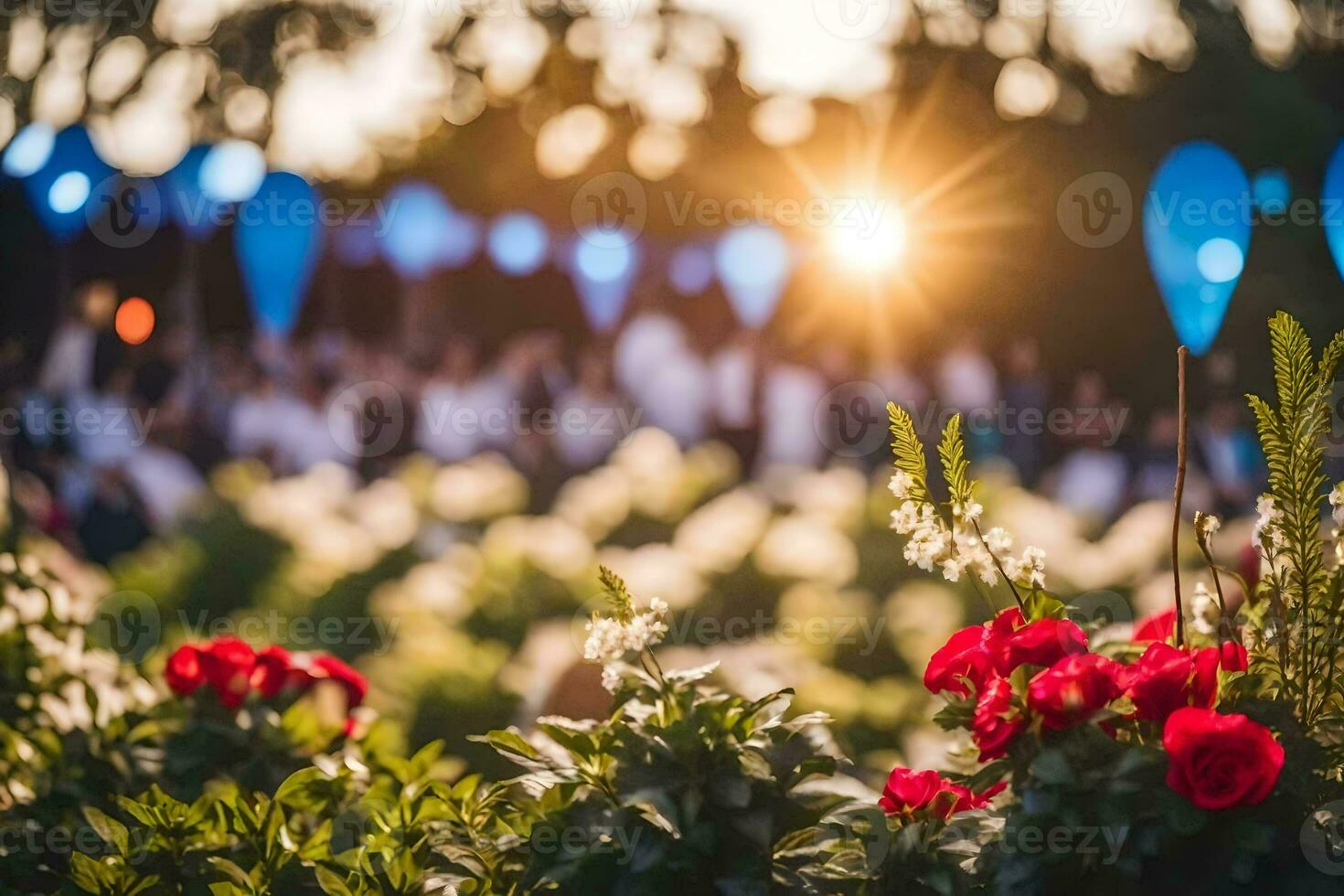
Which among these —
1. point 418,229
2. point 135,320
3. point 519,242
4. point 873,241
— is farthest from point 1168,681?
point 418,229

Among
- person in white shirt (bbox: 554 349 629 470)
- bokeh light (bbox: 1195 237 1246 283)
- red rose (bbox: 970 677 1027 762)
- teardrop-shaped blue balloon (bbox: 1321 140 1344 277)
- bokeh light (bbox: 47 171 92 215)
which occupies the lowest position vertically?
person in white shirt (bbox: 554 349 629 470)

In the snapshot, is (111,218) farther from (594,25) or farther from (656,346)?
(594,25)

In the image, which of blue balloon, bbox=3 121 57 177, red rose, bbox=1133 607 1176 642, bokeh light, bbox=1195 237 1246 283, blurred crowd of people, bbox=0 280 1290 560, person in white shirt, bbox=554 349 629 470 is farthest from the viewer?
person in white shirt, bbox=554 349 629 470

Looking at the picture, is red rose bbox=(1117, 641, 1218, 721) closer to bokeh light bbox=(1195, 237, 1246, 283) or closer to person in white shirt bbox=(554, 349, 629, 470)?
bokeh light bbox=(1195, 237, 1246, 283)

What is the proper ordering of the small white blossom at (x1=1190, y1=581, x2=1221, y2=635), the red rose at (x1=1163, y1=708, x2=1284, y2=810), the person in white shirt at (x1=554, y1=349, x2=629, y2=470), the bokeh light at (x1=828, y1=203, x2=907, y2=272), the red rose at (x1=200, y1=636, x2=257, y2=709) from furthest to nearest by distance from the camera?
the bokeh light at (x1=828, y1=203, x2=907, y2=272), the person in white shirt at (x1=554, y1=349, x2=629, y2=470), the red rose at (x1=200, y1=636, x2=257, y2=709), the small white blossom at (x1=1190, y1=581, x2=1221, y2=635), the red rose at (x1=1163, y1=708, x2=1284, y2=810)

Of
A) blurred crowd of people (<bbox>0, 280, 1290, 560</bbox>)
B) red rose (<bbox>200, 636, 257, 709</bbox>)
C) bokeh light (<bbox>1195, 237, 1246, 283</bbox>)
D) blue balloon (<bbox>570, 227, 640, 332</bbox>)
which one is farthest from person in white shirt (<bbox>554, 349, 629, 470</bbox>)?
red rose (<bbox>200, 636, 257, 709</bbox>)

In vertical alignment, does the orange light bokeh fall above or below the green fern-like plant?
below

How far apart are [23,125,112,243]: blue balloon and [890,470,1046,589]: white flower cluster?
29.2 feet

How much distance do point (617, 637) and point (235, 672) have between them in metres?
0.96

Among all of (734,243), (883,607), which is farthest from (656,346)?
(883,607)

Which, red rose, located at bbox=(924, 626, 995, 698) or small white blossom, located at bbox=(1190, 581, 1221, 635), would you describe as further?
small white blossom, located at bbox=(1190, 581, 1221, 635)

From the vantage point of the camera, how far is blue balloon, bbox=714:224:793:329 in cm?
1175

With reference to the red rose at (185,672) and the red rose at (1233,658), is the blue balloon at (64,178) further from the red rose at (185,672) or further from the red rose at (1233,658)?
the red rose at (1233,658)

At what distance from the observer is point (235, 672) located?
7.32 ft
